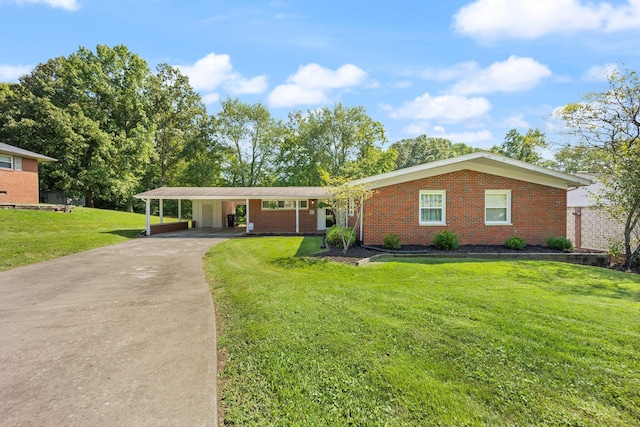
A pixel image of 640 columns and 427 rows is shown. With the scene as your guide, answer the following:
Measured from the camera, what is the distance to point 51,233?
15633 millimetres

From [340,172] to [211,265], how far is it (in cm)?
2662

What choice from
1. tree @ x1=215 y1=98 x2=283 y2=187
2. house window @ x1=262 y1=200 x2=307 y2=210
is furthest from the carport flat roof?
tree @ x1=215 y1=98 x2=283 y2=187

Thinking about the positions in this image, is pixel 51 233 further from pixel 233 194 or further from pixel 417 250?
pixel 417 250

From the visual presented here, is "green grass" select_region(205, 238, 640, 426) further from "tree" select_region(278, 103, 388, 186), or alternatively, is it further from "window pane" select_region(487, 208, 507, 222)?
"tree" select_region(278, 103, 388, 186)

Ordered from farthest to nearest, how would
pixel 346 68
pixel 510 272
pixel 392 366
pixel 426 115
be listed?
pixel 426 115, pixel 346 68, pixel 510 272, pixel 392 366

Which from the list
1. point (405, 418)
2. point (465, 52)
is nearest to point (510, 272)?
point (405, 418)

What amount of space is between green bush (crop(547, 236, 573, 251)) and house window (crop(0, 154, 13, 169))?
102 feet

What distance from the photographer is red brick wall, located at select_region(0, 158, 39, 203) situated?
20.4m

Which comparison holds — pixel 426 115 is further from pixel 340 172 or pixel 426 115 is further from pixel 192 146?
pixel 192 146

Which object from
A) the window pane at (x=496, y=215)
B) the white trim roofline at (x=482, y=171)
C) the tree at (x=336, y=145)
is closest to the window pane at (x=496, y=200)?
the window pane at (x=496, y=215)

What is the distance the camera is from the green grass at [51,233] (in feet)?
35.1

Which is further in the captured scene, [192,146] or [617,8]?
[192,146]

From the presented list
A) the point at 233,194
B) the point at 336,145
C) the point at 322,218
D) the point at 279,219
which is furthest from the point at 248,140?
the point at 322,218

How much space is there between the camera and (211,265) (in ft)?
32.1
